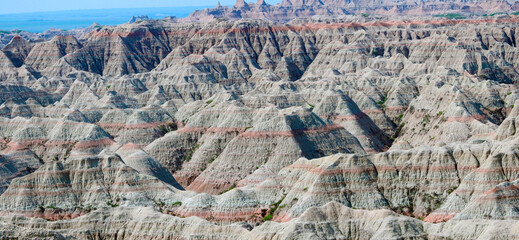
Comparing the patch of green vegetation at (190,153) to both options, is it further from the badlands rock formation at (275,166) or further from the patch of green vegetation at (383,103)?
the patch of green vegetation at (383,103)

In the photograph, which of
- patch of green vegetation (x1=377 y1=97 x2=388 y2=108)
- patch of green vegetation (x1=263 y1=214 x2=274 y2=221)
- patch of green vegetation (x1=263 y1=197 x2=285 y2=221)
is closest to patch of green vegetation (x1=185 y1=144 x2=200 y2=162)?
patch of green vegetation (x1=263 y1=197 x2=285 y2=221)

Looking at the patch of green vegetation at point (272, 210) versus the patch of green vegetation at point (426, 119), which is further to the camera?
the patch of green vegetation at point (426, 119)

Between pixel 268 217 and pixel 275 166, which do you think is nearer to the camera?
pixel 268 217

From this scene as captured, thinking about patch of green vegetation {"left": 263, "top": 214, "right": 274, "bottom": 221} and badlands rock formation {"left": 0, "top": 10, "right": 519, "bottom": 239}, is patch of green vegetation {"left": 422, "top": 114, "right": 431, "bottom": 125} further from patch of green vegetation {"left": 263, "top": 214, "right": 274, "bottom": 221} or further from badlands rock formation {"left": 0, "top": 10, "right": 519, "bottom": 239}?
patch of green vegetation {"left": 263, "top": 214, "right": 274, "bottom": 221}

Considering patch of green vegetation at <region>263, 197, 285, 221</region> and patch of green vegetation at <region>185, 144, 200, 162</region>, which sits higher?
patch of green vegetation at <region>263, 197, 285, 221</region>

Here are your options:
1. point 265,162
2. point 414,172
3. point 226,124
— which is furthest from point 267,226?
point 226,124

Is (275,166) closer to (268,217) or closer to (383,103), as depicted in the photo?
(268,217)

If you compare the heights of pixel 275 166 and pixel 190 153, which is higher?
pixel 275 166

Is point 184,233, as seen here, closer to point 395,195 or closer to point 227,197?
point 227,197

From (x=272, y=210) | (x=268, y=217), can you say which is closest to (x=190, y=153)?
(x=272, y=210)

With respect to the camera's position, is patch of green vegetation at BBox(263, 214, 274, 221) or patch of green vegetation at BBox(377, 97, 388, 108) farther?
patch of green vegetation at BBox(377, 97, 388, 108)

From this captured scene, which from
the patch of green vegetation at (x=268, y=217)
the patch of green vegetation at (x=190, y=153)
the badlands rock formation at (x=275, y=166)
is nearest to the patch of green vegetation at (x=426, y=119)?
the badlands rock formation at (x=275, y=166)
